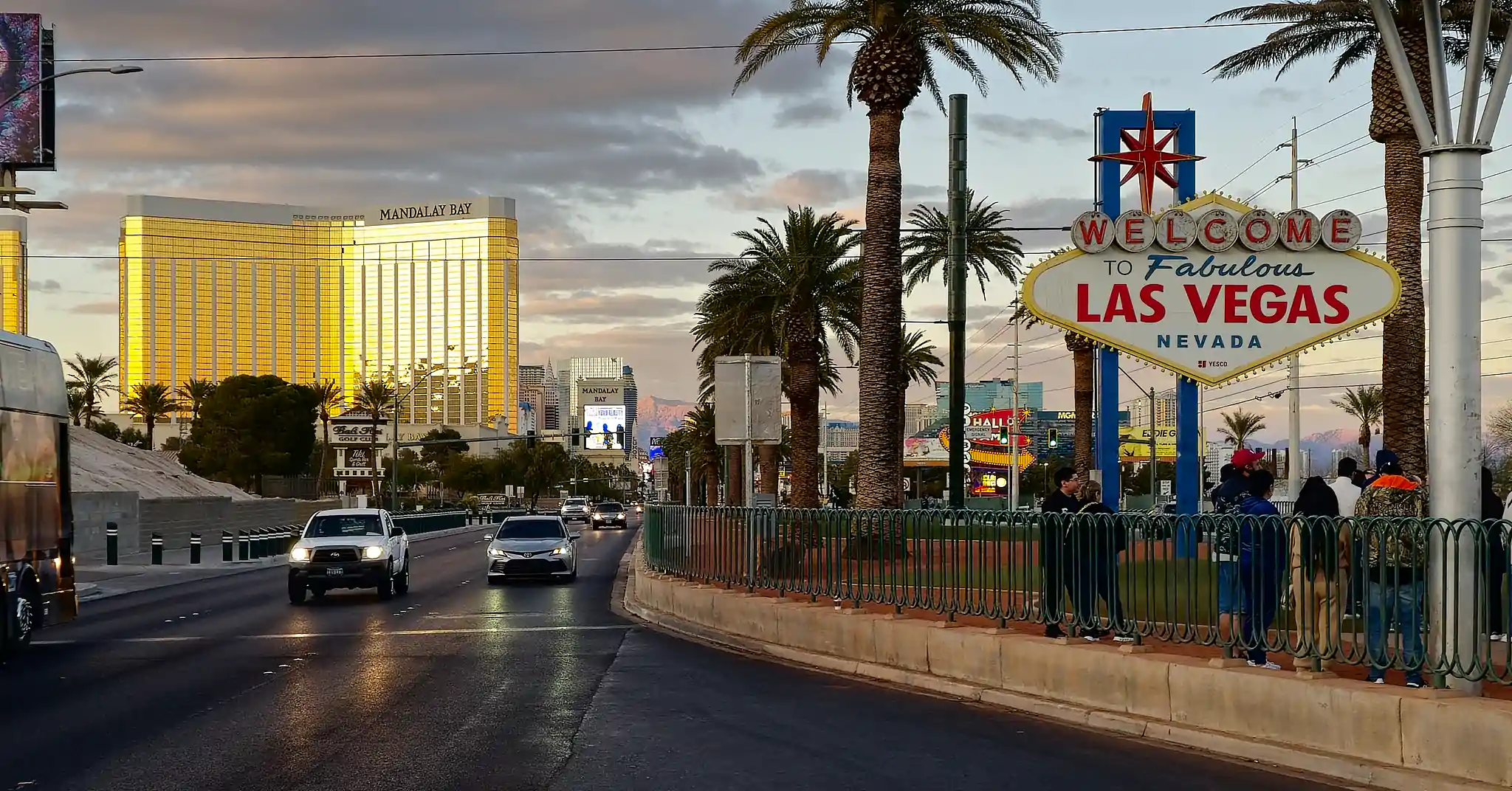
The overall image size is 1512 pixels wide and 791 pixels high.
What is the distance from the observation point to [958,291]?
29609 mm

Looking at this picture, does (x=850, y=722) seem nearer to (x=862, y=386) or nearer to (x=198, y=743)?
(x=198, y=743)

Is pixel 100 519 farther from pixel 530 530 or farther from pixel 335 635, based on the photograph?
pixel 335 635

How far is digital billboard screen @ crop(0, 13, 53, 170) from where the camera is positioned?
48.9 meters

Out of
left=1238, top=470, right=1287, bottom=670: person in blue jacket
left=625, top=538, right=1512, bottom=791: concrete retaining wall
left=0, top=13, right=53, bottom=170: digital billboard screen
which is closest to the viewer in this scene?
left=625, top=538, right=1512, bottom=791: concrete retaining wall

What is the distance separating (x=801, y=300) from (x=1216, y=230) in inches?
1009

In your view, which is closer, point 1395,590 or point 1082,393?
point 1395,590

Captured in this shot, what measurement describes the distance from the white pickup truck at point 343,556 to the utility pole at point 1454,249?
2047cm

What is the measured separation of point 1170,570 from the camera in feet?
45.3

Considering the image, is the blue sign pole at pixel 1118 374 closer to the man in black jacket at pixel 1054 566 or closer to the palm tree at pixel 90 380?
the man in black jacket at pixel 1054 566

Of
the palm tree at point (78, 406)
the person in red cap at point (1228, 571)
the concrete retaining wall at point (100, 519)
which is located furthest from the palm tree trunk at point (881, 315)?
the palm tree at point (78, 406)

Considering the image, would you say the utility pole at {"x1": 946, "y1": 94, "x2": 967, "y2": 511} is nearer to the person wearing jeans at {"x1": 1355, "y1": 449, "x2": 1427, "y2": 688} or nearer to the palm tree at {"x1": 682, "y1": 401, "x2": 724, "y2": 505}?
the person wearing jeans at {"x1": 1355, "y1": 449, "x2": 1427, "y2": 688}

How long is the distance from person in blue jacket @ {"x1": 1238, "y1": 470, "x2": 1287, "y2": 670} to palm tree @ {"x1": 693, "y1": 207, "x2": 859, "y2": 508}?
34.4m

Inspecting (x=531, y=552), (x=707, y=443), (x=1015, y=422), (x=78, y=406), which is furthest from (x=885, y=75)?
(x=78, y=406)

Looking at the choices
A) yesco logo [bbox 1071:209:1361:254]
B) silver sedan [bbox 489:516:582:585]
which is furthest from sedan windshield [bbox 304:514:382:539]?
yesco logo [bbox 1071:209:1361:254]
